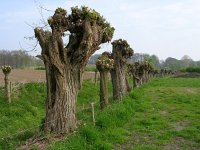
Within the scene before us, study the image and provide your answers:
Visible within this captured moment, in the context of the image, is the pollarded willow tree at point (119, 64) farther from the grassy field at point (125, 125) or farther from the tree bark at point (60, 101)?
the tree bark at point (60, 101)

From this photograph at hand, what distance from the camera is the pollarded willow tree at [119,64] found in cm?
2655

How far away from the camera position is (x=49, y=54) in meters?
14.7

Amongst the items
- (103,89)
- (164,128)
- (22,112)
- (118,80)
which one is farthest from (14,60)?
(164,128)

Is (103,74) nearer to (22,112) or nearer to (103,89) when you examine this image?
(103,89)

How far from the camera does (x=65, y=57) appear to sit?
14961 millimetres

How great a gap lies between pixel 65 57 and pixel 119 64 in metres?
12.0

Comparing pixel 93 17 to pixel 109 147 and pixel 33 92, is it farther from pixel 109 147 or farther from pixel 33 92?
pixel 33 92

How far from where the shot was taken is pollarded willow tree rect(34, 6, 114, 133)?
1470 centimetres

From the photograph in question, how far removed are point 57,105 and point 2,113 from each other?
9.64 m

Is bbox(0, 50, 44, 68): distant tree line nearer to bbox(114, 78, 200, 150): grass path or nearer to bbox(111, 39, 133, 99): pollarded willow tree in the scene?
bbox(111, 39, 133, 99): pollarded willow tree

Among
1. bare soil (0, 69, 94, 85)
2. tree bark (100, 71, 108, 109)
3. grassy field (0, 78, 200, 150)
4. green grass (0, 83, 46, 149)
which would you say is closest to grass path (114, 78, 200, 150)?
grassy field (0, 78, 200, 150)

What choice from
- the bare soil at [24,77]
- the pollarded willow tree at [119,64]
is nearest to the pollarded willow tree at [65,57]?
the pollarded willow tree at [119,64]

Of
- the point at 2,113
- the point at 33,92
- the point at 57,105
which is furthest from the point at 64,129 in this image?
the point at 33,92

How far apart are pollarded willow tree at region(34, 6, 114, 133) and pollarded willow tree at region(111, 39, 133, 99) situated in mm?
10741
